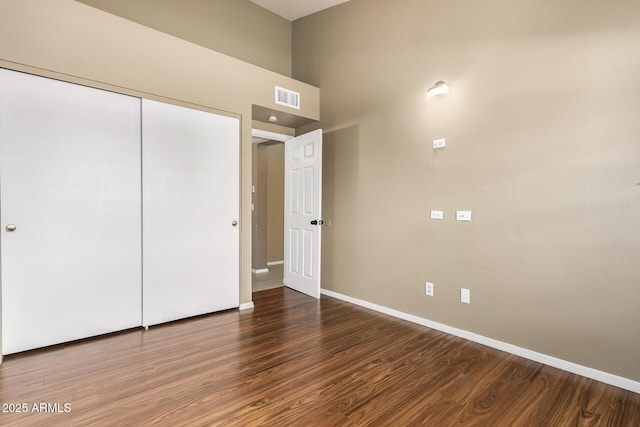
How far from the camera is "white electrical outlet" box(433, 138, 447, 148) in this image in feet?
10.4

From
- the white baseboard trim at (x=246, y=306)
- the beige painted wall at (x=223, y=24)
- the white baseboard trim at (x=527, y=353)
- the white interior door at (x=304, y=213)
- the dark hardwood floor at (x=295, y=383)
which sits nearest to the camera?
the dark hardwood floor at (x=295, y=383)

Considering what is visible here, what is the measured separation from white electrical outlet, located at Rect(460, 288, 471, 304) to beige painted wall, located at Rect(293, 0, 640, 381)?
0.04 metres

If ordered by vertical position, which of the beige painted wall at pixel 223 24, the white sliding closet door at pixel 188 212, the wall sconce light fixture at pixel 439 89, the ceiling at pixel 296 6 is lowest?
the white sliding closet door at pixel 188 212

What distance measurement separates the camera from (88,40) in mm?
2715

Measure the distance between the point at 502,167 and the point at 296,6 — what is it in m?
3.43

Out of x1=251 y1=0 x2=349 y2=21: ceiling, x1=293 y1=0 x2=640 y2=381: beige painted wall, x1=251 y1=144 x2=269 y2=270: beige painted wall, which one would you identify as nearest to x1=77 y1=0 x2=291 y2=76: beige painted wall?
x1=251 y1=0 x2=349 y2=21: ceiling

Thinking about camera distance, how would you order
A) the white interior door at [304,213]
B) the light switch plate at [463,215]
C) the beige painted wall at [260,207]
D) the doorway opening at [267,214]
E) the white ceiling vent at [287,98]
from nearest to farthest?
the light switch plate at [463,215]
the white ceiling vent at [287,98]
the white interior door at [304,213]
the doorway opening at [267,214]
the beige painted wall at [260,207]

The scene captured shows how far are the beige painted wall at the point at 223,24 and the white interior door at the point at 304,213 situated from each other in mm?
1258

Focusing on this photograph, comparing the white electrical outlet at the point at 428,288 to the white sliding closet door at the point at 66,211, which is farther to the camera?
the white electrical outlet at the point at 428,288

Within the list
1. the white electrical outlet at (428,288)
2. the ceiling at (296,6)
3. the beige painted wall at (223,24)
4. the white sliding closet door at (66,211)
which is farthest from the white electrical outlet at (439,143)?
the white sliding closet door at (66,211)

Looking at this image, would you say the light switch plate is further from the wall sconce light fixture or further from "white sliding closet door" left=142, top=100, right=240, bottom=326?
"white sliding closet door" left=142, top=100, right=240, bottom=326

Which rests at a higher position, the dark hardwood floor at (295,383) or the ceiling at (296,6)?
the ceiling at (296,6)

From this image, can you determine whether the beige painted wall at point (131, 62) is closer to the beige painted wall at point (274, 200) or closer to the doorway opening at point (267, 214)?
the doorway opening at point (267, 214)

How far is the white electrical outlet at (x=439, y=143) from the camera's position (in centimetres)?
316
